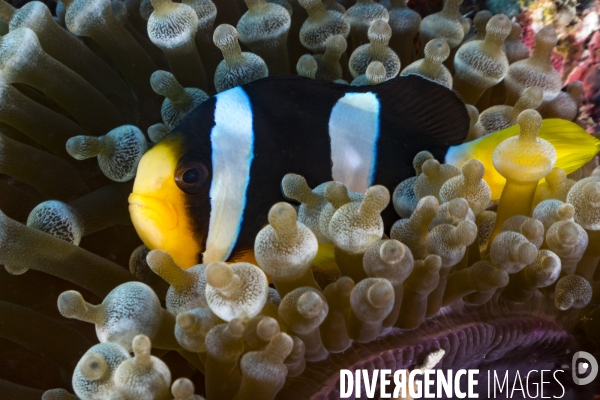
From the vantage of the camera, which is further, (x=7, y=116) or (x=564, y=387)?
(x=7, y=116)

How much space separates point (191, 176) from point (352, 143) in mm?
307

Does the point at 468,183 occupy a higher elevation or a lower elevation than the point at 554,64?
higher

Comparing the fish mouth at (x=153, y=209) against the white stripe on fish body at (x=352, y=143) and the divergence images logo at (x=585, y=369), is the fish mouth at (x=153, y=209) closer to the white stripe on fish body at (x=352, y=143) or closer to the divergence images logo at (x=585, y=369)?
the white stripe on fish body at (x=352, y=143)

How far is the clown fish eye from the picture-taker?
3.15 ft

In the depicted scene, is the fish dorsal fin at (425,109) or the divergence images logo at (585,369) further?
the fish dorsal fin at (425,109)

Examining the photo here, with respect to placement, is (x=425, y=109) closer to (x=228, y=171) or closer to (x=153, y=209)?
(x=228, y=171)

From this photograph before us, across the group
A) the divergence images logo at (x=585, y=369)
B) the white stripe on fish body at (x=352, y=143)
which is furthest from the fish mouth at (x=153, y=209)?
the divergence images logo at (x=585, y=369)

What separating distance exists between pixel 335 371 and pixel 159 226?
1.27 feet

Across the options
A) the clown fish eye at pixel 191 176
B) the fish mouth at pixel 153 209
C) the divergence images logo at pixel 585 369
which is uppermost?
the clown fish eye at pixel 191 176

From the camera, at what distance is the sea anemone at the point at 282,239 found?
2.35 feet

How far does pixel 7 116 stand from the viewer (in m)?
1.16

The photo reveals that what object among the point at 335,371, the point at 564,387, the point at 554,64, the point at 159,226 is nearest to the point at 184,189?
the point at 159,226

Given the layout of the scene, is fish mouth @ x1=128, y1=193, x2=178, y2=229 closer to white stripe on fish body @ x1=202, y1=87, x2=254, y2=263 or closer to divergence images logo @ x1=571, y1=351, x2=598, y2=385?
white stripe on fish body @ x1=202, y1=87, x2=254, y2=263

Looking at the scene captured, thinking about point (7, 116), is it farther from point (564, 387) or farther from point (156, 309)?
point (564, 387)
